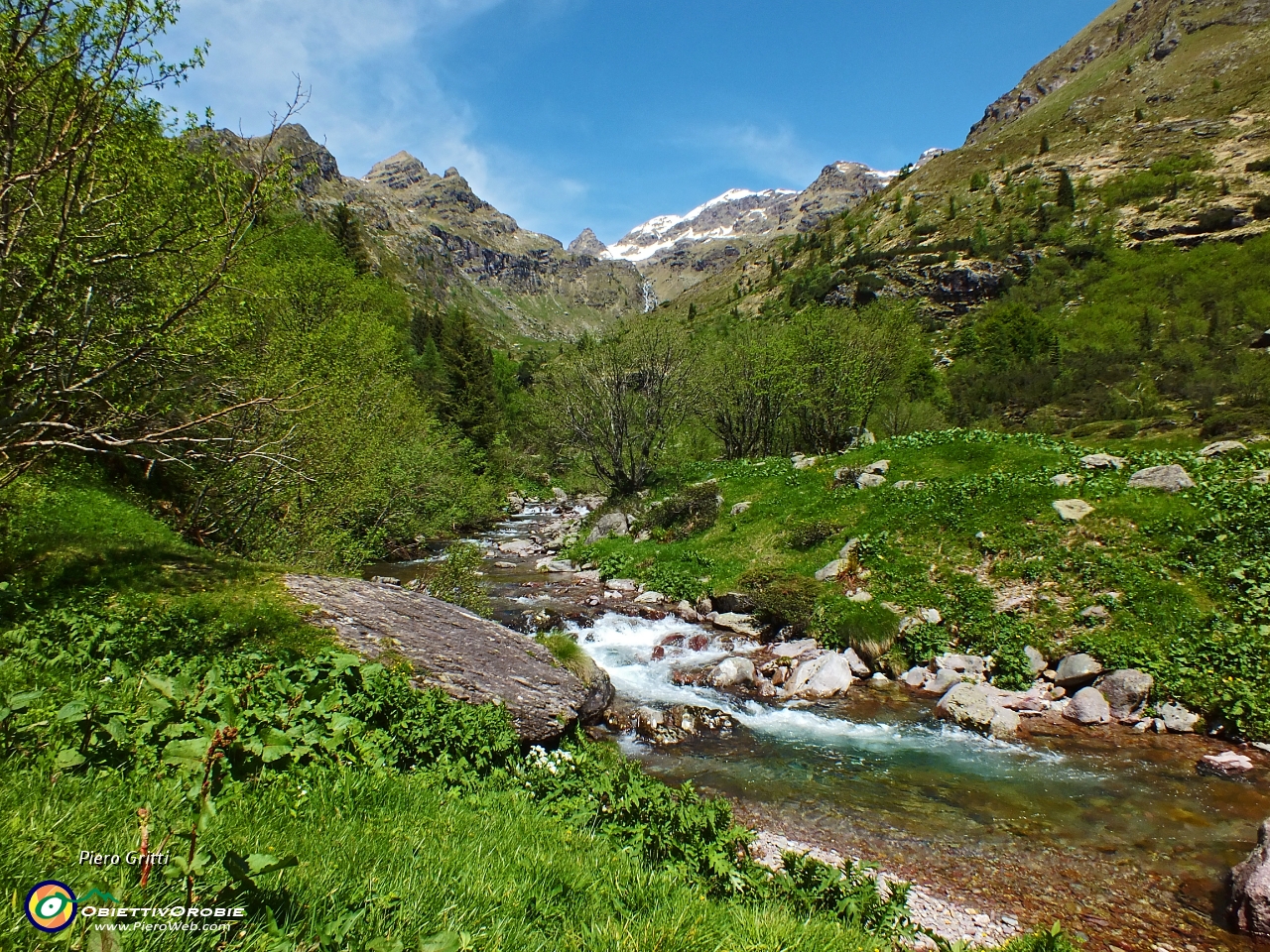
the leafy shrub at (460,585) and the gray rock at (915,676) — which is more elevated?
the leafy shrub at (460,585)

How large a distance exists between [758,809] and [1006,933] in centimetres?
306

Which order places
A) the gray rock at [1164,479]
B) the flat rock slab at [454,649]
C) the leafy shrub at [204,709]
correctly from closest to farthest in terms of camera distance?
the leafy shrub at [204,709] < the flat rock slab at [454,649] < the gray rock at [1164,479]

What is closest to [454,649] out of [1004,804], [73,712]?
[73,712]

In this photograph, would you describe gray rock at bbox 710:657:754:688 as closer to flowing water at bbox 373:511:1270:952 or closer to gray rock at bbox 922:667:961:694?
flowing water at bbox 373:511:1270:952

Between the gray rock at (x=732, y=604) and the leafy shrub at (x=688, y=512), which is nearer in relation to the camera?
the gray rock at (x=732, y=604)

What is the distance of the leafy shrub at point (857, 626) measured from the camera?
13295 millimetres

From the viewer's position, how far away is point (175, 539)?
11172 millimetres

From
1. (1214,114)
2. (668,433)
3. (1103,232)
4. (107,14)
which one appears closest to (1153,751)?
(107,14)

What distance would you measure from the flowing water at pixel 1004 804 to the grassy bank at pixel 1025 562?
1902 millimetres

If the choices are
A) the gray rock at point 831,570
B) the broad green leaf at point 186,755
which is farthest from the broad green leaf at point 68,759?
the gray rock at point 831,570

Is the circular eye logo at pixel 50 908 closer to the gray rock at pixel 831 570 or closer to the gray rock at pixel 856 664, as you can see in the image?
the gray rock at pixel 856 664

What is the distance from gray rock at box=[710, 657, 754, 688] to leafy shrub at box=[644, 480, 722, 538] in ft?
30.2

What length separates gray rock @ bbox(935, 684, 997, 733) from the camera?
10.3 m

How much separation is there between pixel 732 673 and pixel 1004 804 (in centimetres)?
558
